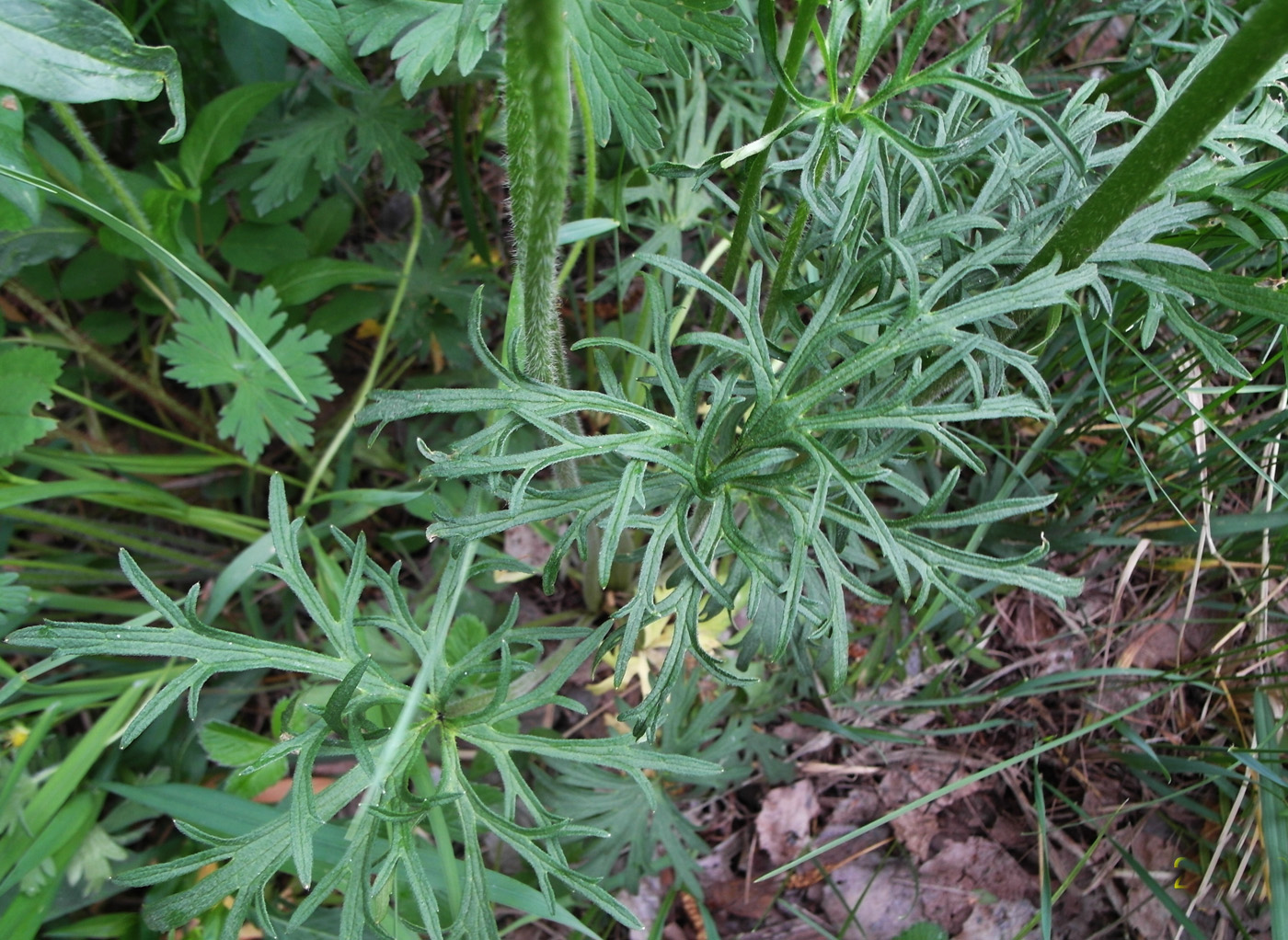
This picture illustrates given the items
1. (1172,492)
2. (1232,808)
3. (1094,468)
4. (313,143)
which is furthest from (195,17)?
(1232,808)

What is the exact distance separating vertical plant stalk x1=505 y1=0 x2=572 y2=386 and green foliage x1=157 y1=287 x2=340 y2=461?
78cm

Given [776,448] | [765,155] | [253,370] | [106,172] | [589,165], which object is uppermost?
[765,155]

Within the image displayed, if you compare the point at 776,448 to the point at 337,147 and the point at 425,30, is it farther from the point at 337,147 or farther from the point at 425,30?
the point at 337,147

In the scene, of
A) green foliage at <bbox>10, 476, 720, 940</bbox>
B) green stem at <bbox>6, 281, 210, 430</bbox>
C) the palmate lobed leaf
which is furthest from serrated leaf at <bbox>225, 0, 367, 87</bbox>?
green stem at <bbox>6, 281, 210, 430</bbox>

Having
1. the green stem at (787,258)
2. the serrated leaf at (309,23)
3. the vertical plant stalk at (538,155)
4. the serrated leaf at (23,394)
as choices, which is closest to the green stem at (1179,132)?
the green stem at (787,258)

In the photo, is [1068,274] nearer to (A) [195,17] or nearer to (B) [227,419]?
(B) [227,419]

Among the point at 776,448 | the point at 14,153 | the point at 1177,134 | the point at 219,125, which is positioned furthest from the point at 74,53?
the point at 1177,134

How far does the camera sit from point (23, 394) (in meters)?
1.80

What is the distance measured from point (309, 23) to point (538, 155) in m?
0.78

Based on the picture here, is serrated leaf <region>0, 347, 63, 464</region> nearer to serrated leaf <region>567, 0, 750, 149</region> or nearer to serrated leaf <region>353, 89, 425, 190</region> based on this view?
serrated leaf <region>353, 89, 425, 190</region>

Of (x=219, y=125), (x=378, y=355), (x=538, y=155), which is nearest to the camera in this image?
(x=538, y=155)

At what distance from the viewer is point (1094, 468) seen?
2.01 m

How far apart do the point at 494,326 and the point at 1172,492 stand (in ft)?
5.76

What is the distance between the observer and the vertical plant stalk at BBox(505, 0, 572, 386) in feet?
2.83
